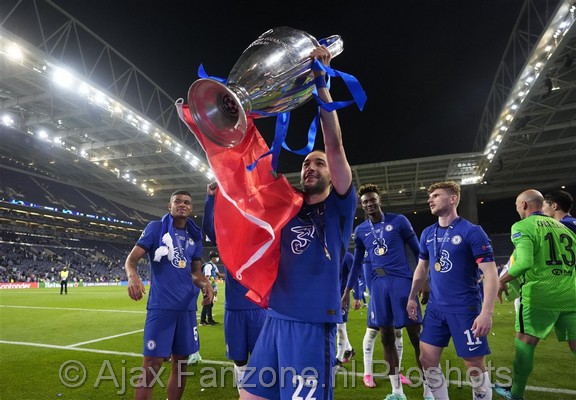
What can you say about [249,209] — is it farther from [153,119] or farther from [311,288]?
[153,119]

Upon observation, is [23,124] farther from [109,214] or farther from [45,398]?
[45,398]

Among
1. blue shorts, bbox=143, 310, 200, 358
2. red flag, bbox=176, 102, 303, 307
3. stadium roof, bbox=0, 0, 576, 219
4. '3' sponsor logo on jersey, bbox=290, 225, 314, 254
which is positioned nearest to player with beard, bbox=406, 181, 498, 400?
'3' sponsor logo on jersey, bbox=290, 225, 314, 254

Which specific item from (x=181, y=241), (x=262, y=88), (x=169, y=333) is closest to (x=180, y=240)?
(x=181, y=241)

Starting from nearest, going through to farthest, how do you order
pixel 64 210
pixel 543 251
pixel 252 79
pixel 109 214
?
pixel 252 79 < pixel 543 251 < pixel 64 210 < pixel 109 214

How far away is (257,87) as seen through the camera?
1.79 metres

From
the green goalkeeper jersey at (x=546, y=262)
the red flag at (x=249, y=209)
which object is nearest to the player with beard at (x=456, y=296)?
the green goalkeeper jersey at (x=546, y=262)

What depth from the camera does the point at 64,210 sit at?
37.3 meters

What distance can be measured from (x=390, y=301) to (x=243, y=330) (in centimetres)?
177

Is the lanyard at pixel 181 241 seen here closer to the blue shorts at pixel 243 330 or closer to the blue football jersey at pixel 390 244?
the blue shorts at pixel 243 330

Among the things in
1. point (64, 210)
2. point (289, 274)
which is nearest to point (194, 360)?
point (289, 274)

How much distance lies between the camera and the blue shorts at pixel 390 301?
14.2 ft

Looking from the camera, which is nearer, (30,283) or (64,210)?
(30,283)

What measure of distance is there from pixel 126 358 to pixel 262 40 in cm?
559

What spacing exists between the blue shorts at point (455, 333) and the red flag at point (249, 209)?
1934mm
